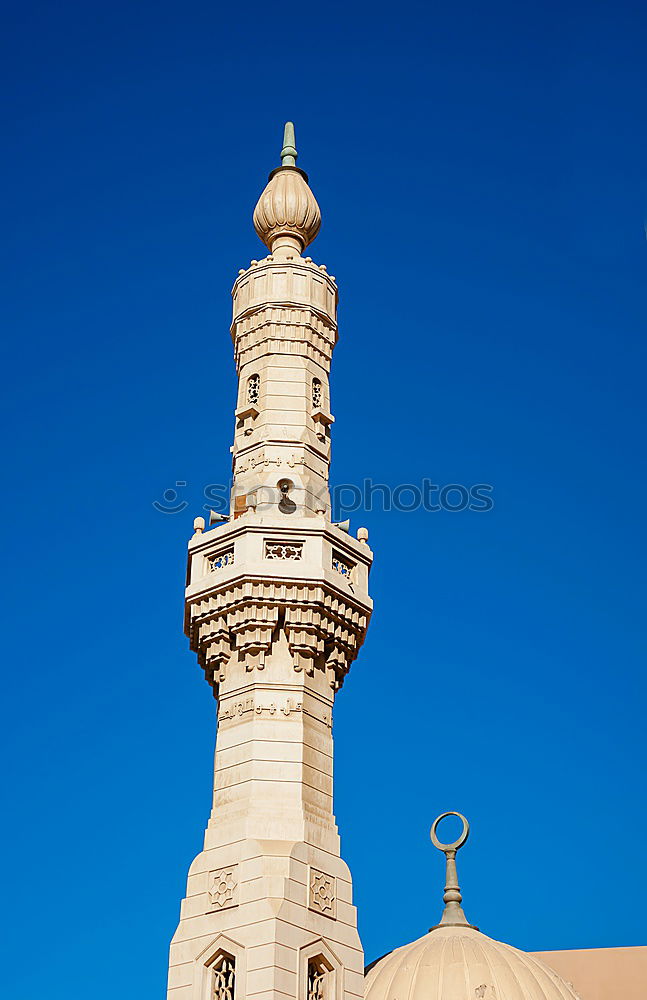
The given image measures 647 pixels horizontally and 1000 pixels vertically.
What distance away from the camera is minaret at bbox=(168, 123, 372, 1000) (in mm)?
23922

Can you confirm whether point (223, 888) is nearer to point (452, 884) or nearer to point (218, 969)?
point (218, 969)

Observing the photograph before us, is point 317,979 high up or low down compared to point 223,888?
down

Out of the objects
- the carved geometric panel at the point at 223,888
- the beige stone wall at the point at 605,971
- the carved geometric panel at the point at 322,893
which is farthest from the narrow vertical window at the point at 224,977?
the beige stone wall at the point at 605,971

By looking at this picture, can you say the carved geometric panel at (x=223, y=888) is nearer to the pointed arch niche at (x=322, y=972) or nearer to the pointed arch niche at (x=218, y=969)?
the pointed arch niche at (x=218, y=969)

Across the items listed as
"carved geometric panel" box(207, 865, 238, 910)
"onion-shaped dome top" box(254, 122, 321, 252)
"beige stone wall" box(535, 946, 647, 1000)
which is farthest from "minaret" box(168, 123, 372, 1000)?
"beige stone wall" box(535, 946, 647, 1000)

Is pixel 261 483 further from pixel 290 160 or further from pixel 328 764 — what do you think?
pixel 290 160

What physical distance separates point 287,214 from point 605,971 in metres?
18.7

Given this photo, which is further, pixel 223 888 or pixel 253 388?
pixel 253 388

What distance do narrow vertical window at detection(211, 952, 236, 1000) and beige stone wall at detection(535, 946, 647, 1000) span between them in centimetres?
1289

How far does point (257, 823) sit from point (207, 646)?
382 cm

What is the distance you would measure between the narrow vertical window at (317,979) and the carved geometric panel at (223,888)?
1624 mm

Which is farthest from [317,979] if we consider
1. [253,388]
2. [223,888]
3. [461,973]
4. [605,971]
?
[605,971]

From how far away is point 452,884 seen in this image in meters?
31.4

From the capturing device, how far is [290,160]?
33781 mm
